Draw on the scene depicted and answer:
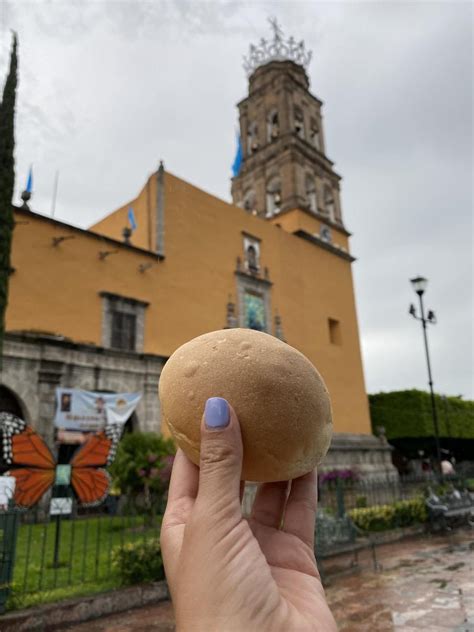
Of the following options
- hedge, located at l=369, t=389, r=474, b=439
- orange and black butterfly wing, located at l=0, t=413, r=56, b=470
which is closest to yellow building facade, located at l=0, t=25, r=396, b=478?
hedge, located at l=369, t=389, r=474, b=439

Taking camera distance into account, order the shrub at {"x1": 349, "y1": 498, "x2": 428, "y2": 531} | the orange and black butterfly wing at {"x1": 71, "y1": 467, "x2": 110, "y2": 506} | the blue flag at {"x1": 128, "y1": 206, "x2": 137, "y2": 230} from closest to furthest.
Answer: the orange and black butterfly wing at {"x1": 71, "y1": 467, "x2": 110, "y2": 506} < the shrub at {"x1": 349, "y1": 498, "x2": 428, "y2": 531} < the blue flag at {"x1": 128, "y1": 206, "x2": 137, "y2": 230}

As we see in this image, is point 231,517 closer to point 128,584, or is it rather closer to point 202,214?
point 128,584

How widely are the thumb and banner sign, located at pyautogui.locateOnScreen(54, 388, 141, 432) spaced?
1034 cm

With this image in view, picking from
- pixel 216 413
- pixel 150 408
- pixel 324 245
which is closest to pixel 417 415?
pixel 324 245

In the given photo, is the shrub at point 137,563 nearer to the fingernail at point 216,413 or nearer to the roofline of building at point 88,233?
the fingernail at point 216,413

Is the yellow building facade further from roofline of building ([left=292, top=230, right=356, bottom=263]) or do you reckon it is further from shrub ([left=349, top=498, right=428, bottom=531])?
shrub ([left=349, top=498, right=428, bottom=531])

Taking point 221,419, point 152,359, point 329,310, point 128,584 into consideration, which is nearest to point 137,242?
point 152,359

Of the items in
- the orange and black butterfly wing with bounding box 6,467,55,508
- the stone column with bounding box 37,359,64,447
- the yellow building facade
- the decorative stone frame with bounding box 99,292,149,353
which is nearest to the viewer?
the orange and black butterfly wing with bounding box 6,467,55,508

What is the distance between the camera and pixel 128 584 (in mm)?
5340

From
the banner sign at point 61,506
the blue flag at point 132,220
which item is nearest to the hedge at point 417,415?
the blue flag at point 132,220

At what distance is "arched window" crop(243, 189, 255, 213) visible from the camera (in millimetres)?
23866

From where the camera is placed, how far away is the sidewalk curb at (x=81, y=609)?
13.8 feet

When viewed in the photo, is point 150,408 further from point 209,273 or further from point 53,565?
point 53,565

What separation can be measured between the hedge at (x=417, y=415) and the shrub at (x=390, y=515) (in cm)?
1403
